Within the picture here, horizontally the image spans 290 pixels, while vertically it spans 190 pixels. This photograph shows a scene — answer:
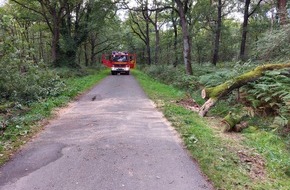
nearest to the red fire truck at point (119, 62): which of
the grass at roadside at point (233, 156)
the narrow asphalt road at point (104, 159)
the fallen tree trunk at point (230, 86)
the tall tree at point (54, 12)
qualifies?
the tall tree at point (54, 12)

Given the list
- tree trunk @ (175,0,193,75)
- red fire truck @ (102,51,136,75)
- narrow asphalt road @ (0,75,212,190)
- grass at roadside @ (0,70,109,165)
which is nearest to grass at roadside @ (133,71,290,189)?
narrow asphalt road @ (0,75,212,190)

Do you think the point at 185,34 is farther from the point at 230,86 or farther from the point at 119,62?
the point at 119,62

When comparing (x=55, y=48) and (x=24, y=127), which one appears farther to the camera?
(x=55, y=48)

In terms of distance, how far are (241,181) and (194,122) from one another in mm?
3582

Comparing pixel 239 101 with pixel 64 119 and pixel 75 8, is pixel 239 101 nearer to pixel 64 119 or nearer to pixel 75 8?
pixel 64 119

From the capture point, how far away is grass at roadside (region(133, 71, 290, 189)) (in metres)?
4.23

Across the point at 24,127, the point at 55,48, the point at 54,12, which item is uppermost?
the point at 54,12

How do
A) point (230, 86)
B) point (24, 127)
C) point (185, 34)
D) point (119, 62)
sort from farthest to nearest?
point (119, 62) → point (185, 34) → point (230, 86) → point (24, 127)

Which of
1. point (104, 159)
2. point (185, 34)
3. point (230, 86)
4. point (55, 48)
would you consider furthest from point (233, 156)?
point (55, 48)

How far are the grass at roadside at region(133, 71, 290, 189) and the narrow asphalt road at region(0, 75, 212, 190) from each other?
0.91 feet

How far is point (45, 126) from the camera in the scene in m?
7.42

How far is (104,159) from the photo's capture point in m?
5.04

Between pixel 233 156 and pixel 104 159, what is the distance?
8.05ft

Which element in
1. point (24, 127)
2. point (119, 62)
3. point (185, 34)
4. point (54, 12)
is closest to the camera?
point (24, 127)
